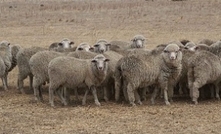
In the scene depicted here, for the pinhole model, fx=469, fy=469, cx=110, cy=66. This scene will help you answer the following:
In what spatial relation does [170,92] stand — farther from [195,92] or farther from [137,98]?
[137,98]

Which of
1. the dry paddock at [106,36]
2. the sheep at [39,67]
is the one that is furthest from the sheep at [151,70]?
the sheep at [39,67]

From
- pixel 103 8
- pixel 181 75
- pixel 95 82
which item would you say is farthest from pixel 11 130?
pixel 103 8

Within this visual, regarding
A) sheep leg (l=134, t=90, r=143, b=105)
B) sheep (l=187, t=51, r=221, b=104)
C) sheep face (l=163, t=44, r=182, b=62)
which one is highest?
sheep face (l=163, t=44, r=182, b=62)

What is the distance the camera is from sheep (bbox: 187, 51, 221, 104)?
11.2 metres

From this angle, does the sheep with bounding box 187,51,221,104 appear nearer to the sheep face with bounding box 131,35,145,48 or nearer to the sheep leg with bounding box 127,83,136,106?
the sheep leg with bounding box 127,83,136,106

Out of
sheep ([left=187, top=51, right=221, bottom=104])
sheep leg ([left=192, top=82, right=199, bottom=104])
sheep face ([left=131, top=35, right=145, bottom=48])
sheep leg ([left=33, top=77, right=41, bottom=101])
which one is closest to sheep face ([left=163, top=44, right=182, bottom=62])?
sheep ([left=187, top=51, right=221, bottom=104])

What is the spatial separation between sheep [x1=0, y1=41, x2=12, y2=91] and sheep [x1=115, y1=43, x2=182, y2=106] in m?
3.41

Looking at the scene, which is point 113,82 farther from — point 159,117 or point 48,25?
point 48,25

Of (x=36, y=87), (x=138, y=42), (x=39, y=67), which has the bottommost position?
(x=36, y=87)

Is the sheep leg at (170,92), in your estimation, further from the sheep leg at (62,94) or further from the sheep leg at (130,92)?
the sheep leg at (62,94)

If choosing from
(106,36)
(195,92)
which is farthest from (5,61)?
(106,36)

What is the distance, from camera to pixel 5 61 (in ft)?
44.3

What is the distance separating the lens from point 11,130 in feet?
30.4

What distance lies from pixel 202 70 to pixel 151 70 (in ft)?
3.97
